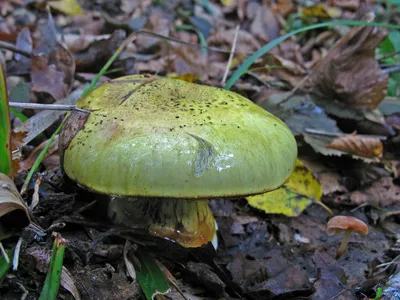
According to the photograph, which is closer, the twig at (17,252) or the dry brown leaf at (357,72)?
the twig at (17,252)

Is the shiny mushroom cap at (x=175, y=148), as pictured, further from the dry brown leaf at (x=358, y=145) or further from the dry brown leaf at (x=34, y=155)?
the dry brown leaf at (x=358, y=145)

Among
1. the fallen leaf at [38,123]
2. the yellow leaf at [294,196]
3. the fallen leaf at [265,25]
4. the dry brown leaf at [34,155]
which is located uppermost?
the fallen leaf at [38,123]

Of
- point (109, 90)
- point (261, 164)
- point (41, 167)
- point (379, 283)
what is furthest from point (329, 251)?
point (41, 167)

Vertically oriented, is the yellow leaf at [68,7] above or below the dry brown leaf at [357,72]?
below

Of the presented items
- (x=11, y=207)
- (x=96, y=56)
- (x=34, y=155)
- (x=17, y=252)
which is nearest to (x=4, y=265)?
(x=17, y=252)

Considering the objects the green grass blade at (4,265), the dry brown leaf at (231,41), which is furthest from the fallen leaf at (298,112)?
the green grass blade at (4,265)

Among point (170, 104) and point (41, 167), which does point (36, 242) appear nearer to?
point (41, 167)

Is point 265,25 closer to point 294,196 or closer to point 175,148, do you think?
point 294,196
